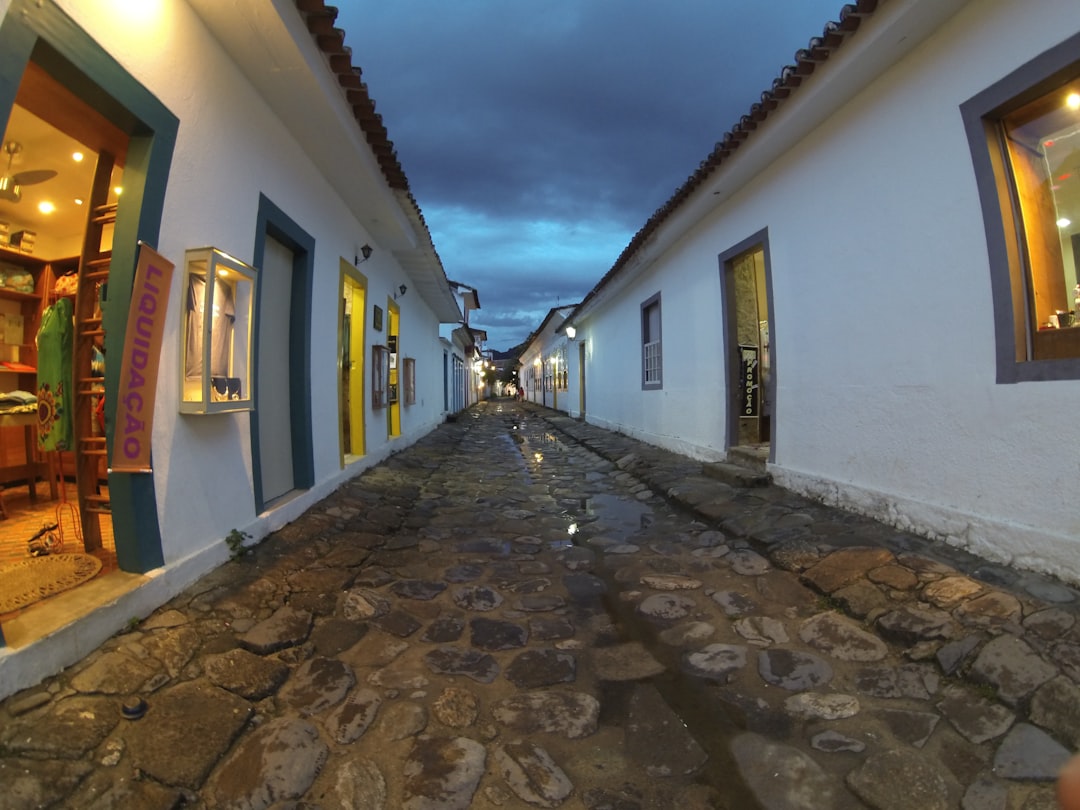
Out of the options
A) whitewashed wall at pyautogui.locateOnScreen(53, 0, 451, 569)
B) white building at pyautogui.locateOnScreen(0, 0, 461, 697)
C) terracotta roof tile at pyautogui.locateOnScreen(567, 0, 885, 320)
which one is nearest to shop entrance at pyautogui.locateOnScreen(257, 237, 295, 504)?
white building at pyautogui.locateOnScreen(0, 0, 461, 697)

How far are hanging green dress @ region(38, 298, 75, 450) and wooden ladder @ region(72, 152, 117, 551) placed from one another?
1.9 inches

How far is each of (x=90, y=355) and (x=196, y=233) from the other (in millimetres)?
914

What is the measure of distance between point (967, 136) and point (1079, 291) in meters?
1.14

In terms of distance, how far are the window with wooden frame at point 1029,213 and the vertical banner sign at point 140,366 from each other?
472cm

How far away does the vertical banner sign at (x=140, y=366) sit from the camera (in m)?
2.54

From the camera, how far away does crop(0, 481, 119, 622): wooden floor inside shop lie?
295 centimetres

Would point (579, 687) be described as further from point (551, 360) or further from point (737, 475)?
point (551, 360)

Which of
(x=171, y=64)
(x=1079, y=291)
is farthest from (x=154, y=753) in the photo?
(x=1079, y=291)

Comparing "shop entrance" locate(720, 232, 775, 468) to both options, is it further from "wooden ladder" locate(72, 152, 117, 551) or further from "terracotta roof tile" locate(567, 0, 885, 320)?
"wooden ladder" locate(72, 152, 117, 551)

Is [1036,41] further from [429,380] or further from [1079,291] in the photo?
[429,380]

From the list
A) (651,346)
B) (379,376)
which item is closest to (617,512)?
(379,376)

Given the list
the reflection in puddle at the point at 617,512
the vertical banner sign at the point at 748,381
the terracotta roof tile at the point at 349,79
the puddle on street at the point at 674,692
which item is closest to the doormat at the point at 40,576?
the puddle on street at the point at 674,692

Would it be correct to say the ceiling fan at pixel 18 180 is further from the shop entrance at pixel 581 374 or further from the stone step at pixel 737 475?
the shop entrance at pixel 581 374

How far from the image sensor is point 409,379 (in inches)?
406
